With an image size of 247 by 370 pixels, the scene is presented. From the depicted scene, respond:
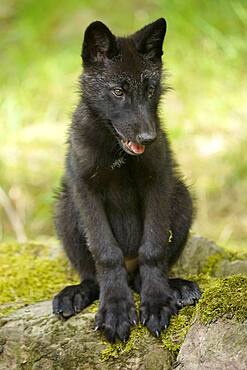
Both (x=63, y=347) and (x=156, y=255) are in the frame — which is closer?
(x=63, y=347)

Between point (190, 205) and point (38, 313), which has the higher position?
point (190, 205)

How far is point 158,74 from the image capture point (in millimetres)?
4059

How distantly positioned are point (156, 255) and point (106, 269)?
278 millimetres

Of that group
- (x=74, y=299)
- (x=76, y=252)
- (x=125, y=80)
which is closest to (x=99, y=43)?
(x=125, y=80)

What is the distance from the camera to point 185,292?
3.97m

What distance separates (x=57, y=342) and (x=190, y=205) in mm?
1201

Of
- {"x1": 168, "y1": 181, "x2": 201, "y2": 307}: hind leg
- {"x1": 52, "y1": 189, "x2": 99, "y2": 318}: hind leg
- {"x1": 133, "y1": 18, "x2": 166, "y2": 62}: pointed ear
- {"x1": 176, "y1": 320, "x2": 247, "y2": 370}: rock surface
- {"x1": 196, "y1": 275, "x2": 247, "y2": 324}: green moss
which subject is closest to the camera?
{"x1": 176, "y1": 320, "x2": 247, "y2": 370}: rock surface

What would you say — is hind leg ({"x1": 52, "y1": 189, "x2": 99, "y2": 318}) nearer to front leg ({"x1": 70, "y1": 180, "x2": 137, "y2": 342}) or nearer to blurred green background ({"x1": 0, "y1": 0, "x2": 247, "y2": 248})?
front leg ({"x1": 70, "y1": 180, "x2": 137, "y2": 342})

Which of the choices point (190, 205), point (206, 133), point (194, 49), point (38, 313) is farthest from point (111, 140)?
point (194, 49)

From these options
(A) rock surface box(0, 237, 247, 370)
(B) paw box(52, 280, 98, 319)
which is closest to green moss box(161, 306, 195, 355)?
(A) rock surface box(0, 237, 247, 370)

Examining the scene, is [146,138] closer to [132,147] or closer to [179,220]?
[132,147]

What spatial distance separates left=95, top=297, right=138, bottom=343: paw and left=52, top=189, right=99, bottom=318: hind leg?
289 millimetres

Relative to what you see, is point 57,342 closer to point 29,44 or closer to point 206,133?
point 206,133

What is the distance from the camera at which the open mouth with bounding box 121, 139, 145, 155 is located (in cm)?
385
